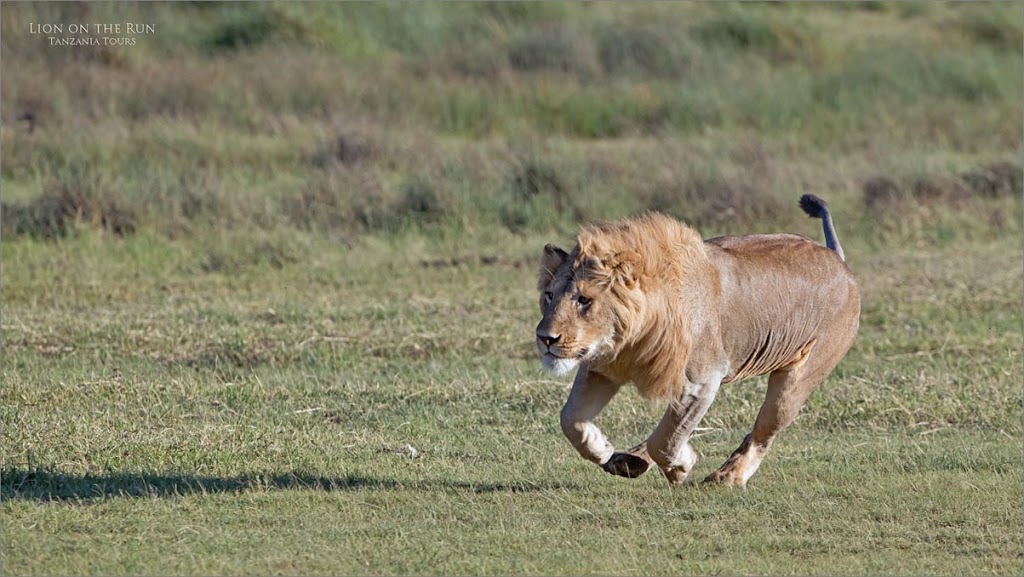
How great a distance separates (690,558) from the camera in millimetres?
5777

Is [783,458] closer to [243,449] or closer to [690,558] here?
Answer: [690,558]

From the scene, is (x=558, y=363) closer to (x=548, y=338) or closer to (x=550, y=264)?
(x=548, y=338)

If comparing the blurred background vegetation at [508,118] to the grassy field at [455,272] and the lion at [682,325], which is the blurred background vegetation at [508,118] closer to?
the grassy field at [455,272]

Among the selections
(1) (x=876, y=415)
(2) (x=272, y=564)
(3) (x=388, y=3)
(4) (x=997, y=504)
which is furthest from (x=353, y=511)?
(3) (x=388, y=3)

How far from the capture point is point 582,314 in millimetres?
5840

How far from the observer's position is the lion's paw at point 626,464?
6.42 metres

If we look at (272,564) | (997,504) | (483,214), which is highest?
(272,564)

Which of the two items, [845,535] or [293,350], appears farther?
[293,350]

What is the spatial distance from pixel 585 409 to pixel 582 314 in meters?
0.59

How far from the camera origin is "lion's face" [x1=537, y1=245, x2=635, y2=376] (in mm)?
5785

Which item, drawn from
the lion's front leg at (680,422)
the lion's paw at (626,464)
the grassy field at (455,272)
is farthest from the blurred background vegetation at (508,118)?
the lion's front leg at (680,422)

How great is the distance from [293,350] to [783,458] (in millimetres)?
3512

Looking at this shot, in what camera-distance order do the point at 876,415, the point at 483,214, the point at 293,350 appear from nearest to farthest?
the point at 876,415
the point at 293,350
the point at 483,214

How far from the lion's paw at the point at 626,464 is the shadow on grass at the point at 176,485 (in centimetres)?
40
